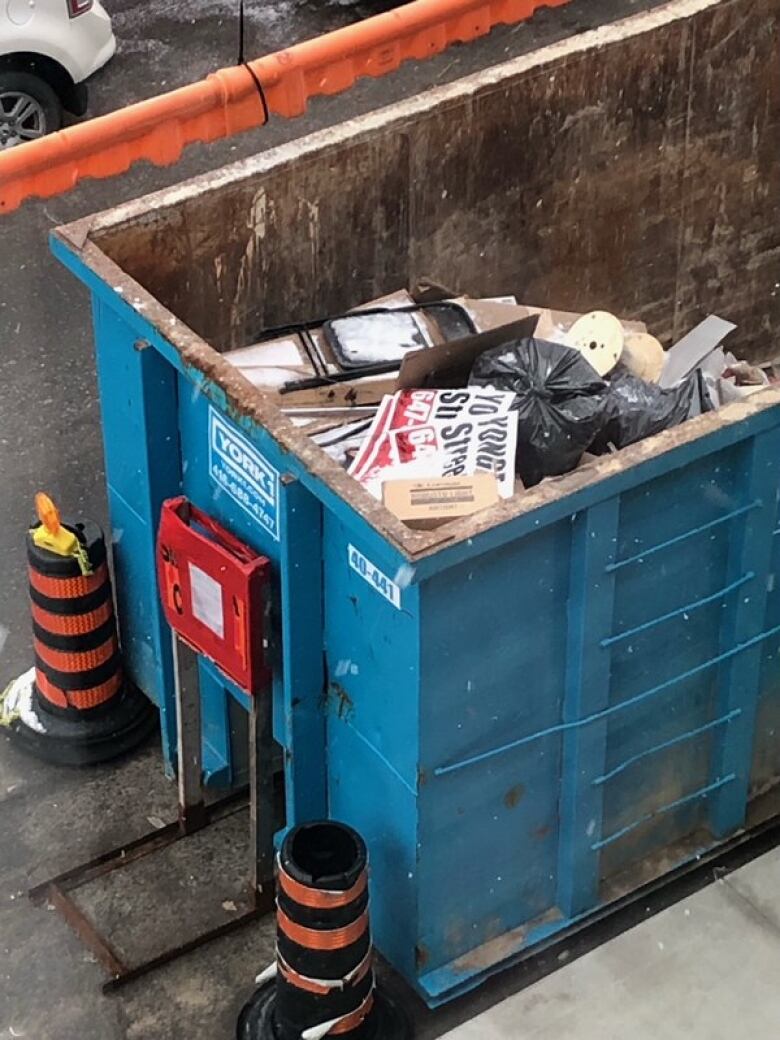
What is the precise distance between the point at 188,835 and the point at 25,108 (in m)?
4.63

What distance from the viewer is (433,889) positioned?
459 cm

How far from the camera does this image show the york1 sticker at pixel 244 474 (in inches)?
180

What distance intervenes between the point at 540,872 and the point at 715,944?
549 millimetres

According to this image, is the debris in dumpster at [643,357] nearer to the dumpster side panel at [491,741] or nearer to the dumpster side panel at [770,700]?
the dumpster side panel at [770,700]

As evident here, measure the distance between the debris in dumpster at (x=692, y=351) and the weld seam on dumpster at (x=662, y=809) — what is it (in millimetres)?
1226

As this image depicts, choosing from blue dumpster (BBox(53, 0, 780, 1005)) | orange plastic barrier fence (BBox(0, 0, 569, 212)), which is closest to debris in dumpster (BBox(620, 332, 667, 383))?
blue dumpster (BBox(53, 0, 780, 1005))

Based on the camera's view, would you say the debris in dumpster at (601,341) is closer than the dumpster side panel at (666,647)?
No

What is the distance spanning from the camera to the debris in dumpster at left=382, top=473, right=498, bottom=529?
4.32 metres

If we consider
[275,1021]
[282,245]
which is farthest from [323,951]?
[282,245]

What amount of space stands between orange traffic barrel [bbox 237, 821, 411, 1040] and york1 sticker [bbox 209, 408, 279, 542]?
0.82 m

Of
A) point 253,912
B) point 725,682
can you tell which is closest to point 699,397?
point 725,682

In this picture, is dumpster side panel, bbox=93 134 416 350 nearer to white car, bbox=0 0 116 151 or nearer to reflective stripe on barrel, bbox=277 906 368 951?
reflective stripe on barrel, bbox=277 906 368 951

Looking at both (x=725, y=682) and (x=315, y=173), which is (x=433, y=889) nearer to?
(x=725, y=682)

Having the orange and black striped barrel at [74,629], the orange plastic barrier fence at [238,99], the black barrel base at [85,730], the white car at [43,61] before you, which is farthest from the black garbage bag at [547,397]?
the white car at [43,61]
